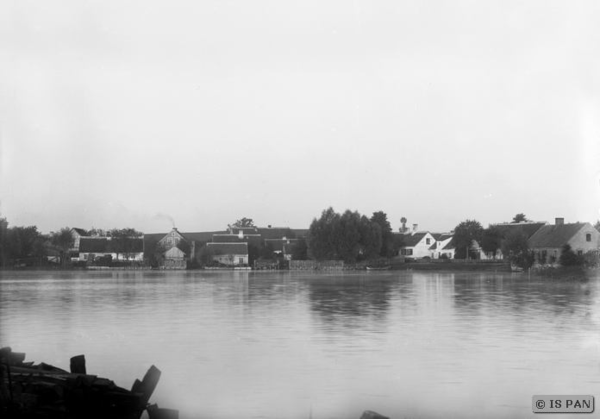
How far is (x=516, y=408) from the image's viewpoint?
14.1m

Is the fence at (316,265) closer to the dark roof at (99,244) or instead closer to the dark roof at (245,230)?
the dark roof at (245,230)

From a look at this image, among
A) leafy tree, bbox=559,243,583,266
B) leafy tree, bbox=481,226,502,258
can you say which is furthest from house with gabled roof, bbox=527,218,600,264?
leafy tree, bbox=559,243,583,266

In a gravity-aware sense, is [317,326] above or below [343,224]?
below

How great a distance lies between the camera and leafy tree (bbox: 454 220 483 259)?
9625cm

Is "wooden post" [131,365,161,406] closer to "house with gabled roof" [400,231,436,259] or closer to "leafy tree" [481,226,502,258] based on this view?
"leafy tree" [481,226,502,258]

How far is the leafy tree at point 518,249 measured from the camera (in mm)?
79562

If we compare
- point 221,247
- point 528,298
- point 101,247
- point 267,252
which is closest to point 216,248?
point 221,247

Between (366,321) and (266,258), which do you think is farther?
(266,258)

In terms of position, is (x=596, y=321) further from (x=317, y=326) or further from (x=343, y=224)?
(x=343, y=224)

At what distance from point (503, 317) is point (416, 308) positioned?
18.4ft

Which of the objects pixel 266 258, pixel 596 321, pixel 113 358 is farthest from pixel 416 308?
pixel 266 258

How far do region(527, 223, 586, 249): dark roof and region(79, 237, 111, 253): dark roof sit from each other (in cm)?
6226

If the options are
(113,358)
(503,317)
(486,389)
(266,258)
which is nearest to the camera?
(486,389)

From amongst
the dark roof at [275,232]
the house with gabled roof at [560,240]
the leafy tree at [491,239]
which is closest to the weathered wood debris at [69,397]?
the house with gabled roof at [560,240]
